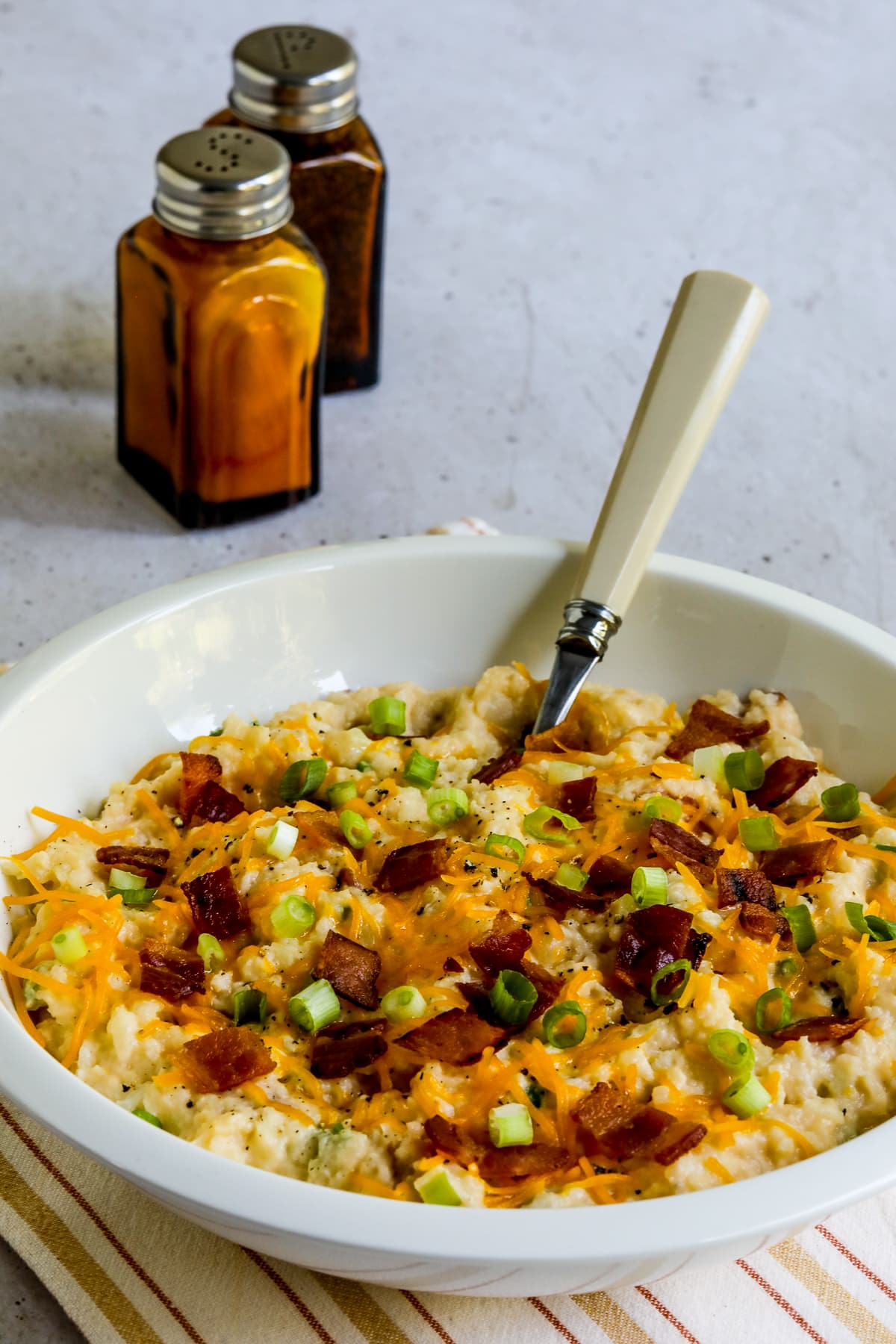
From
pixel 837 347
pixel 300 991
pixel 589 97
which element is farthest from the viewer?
pixel 589 97

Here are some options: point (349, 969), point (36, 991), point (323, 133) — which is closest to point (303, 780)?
point (349, 969)

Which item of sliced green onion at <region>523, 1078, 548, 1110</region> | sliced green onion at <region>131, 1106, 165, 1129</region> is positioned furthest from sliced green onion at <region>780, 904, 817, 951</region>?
sliced green onion at <region>131, 1106, 165, 1129</region>

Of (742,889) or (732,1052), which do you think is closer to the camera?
(732,1052)

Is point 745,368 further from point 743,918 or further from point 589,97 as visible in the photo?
point 743,918

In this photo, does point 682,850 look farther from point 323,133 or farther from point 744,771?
point 323,133

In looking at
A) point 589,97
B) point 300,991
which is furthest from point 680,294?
point 589,97
